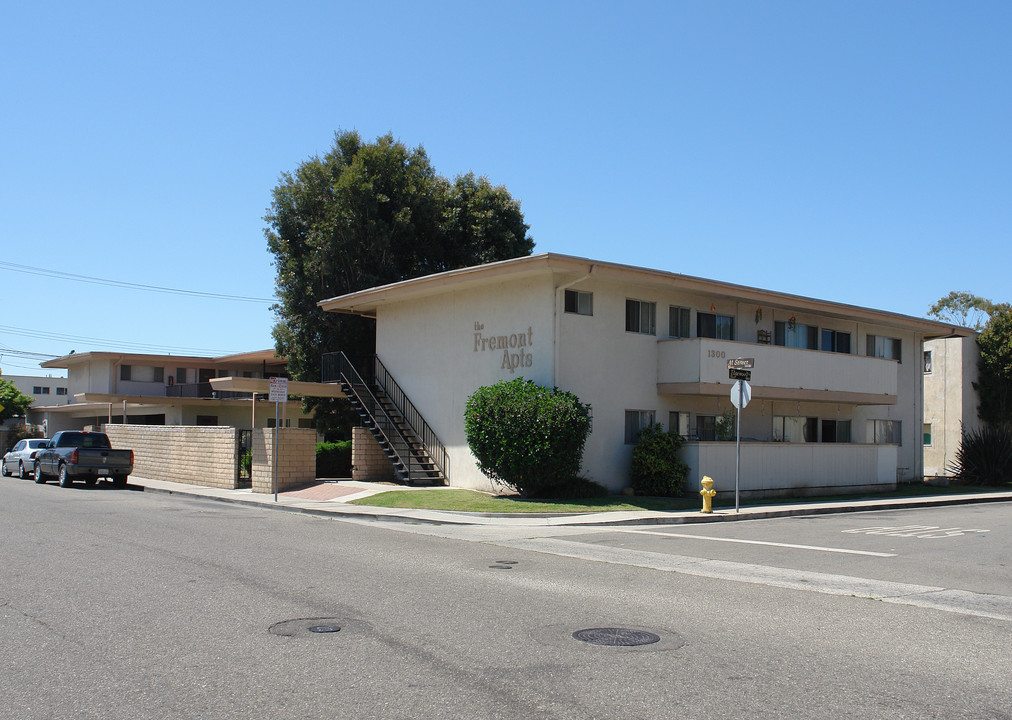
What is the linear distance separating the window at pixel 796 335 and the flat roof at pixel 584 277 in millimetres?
662

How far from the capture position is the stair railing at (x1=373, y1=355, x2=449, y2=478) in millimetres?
25250

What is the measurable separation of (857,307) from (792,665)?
76.0 ft

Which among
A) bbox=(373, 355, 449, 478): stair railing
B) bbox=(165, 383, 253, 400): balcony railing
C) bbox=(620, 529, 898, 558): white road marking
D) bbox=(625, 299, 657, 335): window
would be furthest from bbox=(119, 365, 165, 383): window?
bbox=(620, 529, 898, 558): white road marking

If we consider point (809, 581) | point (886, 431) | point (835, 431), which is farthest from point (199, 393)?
point (809, 581)

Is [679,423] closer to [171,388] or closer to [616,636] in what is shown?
[616,636]

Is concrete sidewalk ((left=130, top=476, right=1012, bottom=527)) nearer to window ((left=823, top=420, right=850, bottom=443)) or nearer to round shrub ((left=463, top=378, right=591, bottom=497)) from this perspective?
round shrub ((left=463, top=378, right=591, bottom=497))

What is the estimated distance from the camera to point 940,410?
3616cm

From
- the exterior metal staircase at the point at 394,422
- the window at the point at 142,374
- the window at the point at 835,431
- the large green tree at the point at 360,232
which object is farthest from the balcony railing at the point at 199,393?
the window at the point at 835,431

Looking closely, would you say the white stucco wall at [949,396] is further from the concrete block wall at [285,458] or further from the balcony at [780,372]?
the concrete block wall at [285,458]

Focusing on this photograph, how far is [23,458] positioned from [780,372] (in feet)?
92.6

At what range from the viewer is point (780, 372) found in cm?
2481

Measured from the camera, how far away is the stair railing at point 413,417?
25.2 metres

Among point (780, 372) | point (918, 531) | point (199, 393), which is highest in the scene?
point (780, 372)

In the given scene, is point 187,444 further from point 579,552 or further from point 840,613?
point 840,613
